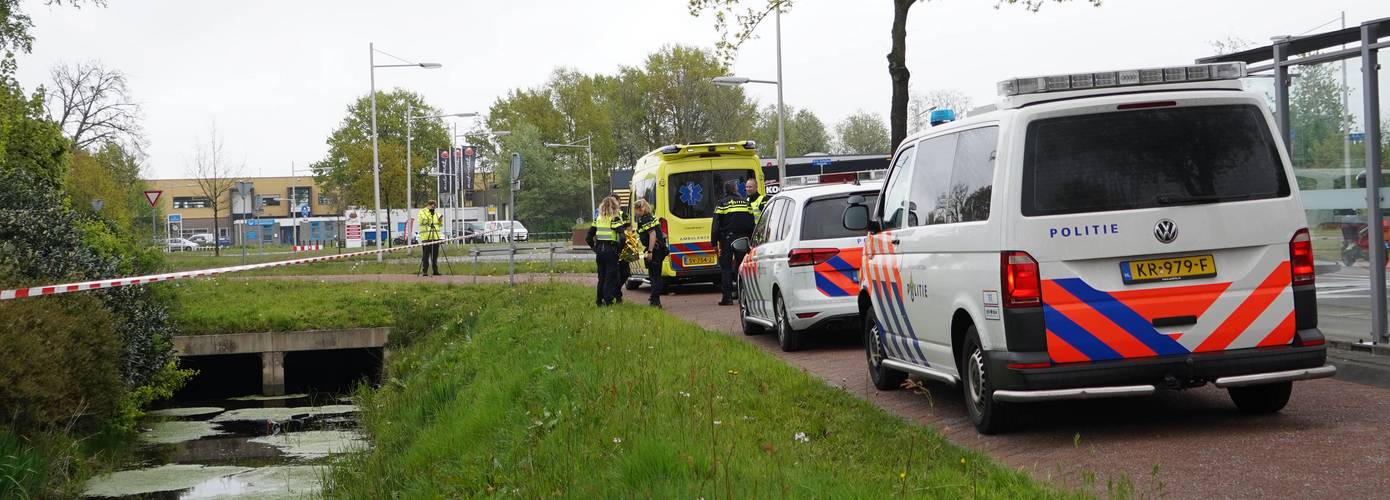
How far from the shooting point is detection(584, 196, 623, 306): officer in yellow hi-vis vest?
1700cm

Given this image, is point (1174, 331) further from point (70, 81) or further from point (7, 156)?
point (70, 81)

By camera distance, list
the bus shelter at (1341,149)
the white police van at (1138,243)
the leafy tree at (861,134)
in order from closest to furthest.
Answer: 1. the white police van at (1138,243)
2. the bus shelter at (1341,149)
3. the leafy tree at (861,134)

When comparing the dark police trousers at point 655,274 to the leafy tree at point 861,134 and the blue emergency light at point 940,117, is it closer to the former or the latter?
the blue emergency light at point 940,117

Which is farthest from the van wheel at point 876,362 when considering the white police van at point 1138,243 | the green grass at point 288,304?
the green grass at point 288,304

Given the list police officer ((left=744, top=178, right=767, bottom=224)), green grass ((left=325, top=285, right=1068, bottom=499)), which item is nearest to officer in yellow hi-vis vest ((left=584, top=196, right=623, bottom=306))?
police officer ((left=744, top=178, right=767, bottom=224))

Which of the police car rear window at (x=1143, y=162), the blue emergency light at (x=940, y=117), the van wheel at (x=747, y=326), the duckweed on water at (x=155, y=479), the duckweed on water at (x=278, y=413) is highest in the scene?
the blue emergency light at (x=940, y=117)

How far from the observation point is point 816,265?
1239 cm

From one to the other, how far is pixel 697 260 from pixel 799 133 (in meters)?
70.7

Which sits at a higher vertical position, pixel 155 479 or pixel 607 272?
pixel 607 272

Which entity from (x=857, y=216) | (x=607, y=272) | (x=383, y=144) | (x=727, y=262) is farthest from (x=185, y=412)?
(x=383, y=144)

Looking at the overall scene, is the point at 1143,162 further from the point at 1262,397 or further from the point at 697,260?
the point at 697,260

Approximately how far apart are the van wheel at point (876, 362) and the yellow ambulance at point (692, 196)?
11835mm

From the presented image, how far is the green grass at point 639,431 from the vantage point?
557 cm

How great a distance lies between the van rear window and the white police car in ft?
28.5
